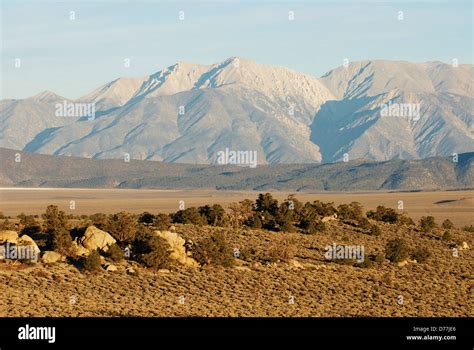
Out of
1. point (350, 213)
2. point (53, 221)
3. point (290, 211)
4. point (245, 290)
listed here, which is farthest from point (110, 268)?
point (350, 213)

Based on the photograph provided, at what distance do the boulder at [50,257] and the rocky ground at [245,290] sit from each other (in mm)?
506

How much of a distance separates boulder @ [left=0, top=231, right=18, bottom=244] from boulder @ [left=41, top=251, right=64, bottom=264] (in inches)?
75.2

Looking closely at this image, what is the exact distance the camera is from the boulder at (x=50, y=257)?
4475 centimetres

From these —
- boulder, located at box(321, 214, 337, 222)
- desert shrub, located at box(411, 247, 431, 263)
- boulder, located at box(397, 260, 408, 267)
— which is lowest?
boulder, located at box(397, 260, 408, 267)

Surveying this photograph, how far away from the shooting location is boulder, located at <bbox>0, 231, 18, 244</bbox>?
150 feet

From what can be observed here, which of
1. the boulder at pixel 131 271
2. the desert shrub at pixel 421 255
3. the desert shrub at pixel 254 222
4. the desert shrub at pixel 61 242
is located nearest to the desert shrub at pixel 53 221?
the desert shrub at pixel 61 242

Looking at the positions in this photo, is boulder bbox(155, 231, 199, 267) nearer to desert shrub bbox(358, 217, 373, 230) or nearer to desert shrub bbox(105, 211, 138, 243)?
desert shrub bbox(105, 211, 138, 243)

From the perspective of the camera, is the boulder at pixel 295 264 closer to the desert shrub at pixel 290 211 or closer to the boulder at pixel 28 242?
the desert shrub at pixel 290 211

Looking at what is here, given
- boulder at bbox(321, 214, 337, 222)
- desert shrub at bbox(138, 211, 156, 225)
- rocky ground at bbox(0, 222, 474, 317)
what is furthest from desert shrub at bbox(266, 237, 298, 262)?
boulder at bbox(321, 214, 337, 222)

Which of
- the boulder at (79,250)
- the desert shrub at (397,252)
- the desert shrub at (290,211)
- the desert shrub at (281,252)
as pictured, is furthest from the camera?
the desert shrub at (290,211)
